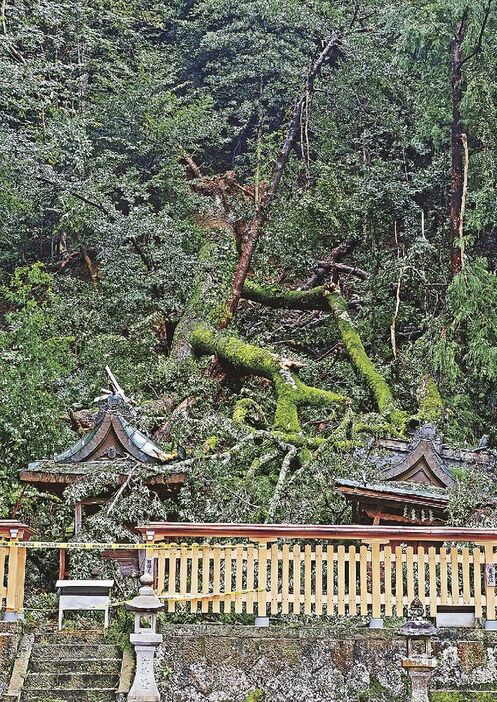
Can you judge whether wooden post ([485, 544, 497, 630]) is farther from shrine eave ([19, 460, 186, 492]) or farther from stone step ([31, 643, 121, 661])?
shrine eave ([19, 460, 186, 492])

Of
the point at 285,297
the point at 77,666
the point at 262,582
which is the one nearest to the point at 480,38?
the point at 285,297

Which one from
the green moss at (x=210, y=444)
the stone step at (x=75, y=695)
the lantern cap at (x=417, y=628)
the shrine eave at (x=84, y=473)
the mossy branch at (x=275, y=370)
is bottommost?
the stone step at (x=75, y=695)

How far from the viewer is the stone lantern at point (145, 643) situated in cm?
702

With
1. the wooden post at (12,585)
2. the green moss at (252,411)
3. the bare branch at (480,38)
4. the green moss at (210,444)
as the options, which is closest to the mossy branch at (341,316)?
the green moss at (252,411)

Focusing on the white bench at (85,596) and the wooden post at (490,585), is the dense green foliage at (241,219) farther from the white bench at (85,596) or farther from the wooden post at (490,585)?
the wooden post at (490,585)

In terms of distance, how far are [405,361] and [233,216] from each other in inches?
252

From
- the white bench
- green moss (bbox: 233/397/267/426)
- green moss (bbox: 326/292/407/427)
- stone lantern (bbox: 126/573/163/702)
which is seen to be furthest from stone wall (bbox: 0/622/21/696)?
green moss (bbox: 326/292/407/427)

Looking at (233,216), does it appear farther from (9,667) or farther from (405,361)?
(9,667)

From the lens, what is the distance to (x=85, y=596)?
27.6ft

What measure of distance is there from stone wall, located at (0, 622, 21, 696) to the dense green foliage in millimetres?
2524

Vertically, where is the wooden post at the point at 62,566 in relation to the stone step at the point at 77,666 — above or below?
above

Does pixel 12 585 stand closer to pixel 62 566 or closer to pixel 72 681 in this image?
pixel 72 681

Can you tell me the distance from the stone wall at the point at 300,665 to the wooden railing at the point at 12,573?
4.78 ft

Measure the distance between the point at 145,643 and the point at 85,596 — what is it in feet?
4.73
